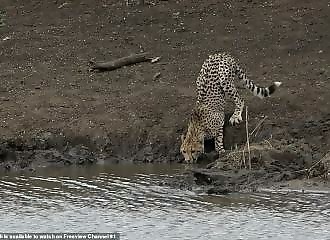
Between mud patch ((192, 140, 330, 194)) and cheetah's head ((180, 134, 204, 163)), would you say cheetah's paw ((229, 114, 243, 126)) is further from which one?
mud patch ((192, 140, 330, 194))

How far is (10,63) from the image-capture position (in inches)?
713

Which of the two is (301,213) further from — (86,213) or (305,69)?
(305,69)

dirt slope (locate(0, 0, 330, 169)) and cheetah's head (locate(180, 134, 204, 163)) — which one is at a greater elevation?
dirt slope (locate(0, 0, 330, 169))

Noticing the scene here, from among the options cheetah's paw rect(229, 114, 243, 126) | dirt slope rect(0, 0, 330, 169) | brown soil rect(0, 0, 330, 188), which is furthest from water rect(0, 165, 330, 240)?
cheetah's paw rect(229, 114, 243, 126)

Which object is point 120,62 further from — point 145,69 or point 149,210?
point 149,210

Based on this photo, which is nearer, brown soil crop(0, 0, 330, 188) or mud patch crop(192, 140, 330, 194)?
mud patch crop(192, 140, 330, 194)

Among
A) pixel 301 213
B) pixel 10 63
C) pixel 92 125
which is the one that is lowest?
pixel 301 213

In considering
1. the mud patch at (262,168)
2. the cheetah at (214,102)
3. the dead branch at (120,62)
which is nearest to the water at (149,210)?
the mud patch at (262,168)

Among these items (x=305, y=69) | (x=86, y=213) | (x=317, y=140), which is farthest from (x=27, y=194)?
(x=305, y=69)

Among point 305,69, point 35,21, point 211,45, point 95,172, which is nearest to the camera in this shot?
point 95,172

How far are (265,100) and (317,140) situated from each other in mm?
1693

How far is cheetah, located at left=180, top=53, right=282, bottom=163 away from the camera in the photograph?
13.7 meters

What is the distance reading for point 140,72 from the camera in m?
16.9

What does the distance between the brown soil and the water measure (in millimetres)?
1616
